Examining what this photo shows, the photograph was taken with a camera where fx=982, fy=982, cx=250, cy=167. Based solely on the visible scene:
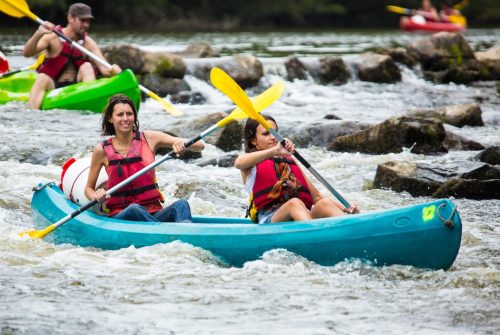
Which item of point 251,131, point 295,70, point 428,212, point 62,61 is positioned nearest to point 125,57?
point 62,61

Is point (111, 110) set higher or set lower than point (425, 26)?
higher

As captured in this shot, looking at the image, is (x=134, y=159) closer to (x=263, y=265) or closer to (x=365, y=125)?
(x=263, y=265)

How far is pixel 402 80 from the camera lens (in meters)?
13.8

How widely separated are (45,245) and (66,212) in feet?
0.66

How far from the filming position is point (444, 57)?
575 inches

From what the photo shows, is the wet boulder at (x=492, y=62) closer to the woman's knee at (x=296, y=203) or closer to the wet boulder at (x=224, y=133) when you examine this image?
the wet boulder at (x=224, y=133)

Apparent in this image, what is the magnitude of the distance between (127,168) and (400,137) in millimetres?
3738

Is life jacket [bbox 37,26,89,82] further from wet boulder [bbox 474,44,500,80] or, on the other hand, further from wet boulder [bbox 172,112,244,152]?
wet boulder [bbox 474,44,500,80]

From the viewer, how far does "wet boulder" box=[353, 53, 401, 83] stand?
13648 mm

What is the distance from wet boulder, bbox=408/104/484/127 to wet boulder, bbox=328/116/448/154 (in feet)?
5.24

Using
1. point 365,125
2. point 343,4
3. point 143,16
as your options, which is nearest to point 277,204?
point 365,125

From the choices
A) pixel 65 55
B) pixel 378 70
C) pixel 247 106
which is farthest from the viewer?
pixel 378 70

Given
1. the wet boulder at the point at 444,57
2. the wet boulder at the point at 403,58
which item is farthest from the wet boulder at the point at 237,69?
the wet boulder at the point at 444,57

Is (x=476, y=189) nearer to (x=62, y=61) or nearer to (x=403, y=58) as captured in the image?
(x=62, y=61)
